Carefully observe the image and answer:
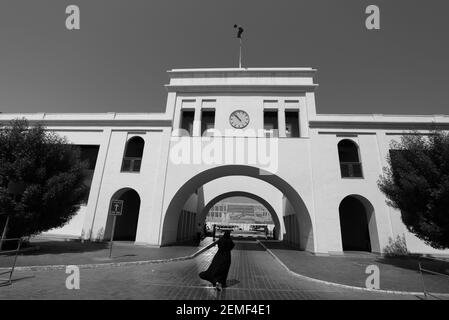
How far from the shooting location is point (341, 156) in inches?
809

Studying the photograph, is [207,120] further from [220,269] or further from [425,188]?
Result: [425,188]

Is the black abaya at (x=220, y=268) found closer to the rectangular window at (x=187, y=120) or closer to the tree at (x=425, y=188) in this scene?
the tree at (x=425, y=188)

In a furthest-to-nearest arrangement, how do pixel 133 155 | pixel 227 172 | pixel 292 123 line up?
pixel 292 123 → pixel 133 155 → pixel 227 172

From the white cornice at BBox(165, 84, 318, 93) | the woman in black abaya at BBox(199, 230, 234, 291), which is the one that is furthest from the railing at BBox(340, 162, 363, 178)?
the woman in black abaya at BBox(199, 230, 234, 291)

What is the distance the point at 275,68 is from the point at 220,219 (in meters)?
70.6

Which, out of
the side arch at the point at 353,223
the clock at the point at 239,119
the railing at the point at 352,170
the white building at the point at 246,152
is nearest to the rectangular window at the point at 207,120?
the white building at the point at 246,152

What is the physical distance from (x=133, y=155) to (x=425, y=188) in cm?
1982

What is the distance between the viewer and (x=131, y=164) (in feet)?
61.3

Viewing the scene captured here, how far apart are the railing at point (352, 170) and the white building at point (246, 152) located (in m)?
0.07

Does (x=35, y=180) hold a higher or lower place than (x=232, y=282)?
higher

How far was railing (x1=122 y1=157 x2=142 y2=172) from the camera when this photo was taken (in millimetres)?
18594

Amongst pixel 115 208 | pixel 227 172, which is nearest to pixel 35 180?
pixel 115 208

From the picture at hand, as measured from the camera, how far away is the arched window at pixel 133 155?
1866 cm
